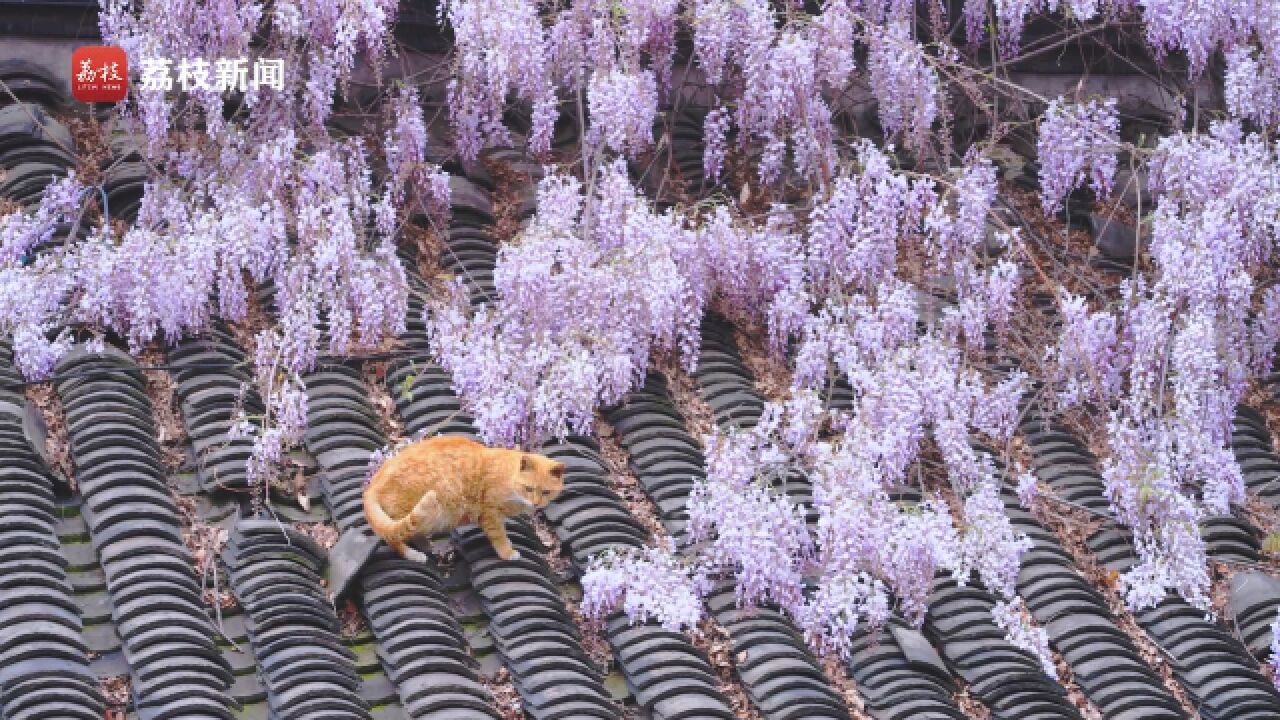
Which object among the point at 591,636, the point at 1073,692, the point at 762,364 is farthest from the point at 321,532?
the point at 1073,692

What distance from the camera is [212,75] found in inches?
315

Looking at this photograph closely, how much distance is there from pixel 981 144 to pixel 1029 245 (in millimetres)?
443

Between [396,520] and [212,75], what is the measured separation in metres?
2.26

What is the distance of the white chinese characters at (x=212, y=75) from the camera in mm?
7953

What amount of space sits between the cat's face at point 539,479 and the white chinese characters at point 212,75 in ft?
6.82

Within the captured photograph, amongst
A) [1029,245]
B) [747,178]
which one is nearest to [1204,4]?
[1029,245]

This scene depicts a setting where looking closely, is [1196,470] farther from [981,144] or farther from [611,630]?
[611,630]

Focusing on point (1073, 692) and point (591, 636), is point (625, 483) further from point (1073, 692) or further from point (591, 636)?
point (1073, 692)

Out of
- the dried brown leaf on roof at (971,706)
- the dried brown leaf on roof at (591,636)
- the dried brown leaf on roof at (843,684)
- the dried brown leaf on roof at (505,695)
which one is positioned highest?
the dried brown leaf on roof at (505,695)

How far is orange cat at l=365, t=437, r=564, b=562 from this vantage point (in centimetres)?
654

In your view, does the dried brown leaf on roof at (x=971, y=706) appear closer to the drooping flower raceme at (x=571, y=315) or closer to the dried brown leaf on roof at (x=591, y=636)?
the dried brown leaf on roof at (x=591, y=636)

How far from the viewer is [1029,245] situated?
28.2 feet

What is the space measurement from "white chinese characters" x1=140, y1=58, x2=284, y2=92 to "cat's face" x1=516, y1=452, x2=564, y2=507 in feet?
6.82

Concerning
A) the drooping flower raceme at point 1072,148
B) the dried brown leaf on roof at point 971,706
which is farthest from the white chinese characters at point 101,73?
the dried brown leaf on roof at point 971,706
